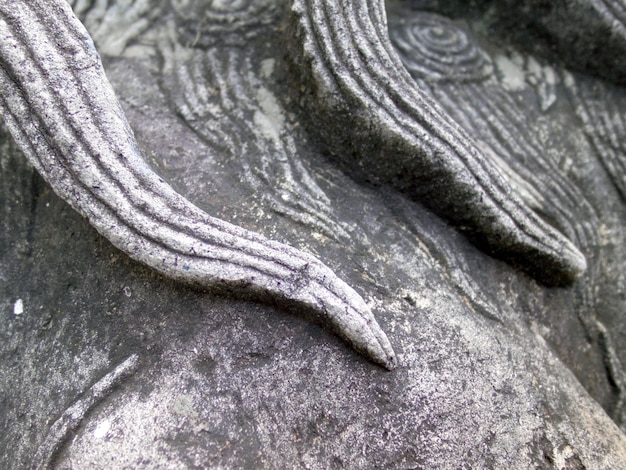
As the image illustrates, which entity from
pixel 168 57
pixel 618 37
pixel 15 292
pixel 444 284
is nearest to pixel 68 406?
pixel 15 292

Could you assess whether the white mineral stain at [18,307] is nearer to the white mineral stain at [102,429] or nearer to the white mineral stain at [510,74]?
the white mineral stain at [102,429]

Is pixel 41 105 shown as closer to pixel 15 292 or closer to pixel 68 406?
pixel 15 292

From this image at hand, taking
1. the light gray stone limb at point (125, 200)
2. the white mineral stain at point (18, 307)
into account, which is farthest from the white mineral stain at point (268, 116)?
the white mineral stain at point (18, 307)

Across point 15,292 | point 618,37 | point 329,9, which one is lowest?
point 15,292

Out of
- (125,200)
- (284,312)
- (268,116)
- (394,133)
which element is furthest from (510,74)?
(125,200)

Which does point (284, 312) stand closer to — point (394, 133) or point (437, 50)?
point (394, 133)
